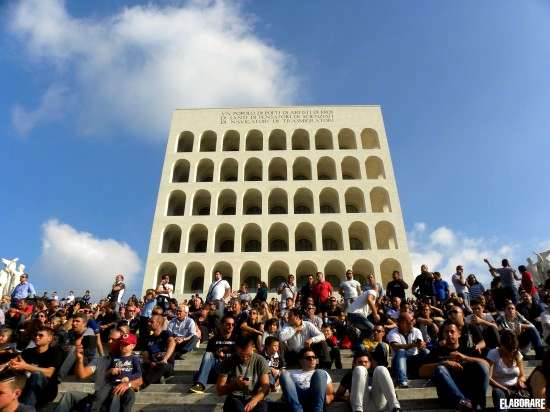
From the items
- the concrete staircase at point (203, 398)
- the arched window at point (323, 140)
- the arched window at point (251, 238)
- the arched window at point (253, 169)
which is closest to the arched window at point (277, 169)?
the arched window at point (253, 169)

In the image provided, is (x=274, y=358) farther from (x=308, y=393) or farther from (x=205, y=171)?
(x=205, y=171)

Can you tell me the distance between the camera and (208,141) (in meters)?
33.7

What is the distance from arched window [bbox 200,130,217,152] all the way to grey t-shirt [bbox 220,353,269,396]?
2889cm

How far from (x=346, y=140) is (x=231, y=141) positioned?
1030 cm

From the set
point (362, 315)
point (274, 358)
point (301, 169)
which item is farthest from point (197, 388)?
point (301, 169)

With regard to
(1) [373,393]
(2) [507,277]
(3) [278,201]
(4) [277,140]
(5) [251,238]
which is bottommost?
(1) [373,393]

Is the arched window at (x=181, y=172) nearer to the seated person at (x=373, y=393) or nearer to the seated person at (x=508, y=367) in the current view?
the seated person at (x=373, y=393)

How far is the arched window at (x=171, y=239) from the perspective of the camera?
28.7 metres

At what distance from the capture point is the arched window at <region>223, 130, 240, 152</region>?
32.7 metres

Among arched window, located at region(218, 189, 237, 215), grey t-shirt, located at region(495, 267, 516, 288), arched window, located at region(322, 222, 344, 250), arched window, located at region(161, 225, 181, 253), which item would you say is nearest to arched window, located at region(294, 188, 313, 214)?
arched window, located at region(322, 222, 344, 250)

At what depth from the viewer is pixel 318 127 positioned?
3225 cm

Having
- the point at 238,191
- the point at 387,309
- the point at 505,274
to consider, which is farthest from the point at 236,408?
the point at 238,191

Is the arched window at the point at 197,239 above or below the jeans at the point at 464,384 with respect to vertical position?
above

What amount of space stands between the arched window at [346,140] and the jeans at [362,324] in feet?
86.2
